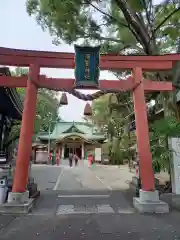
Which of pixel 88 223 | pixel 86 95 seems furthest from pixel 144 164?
pixel 86 95

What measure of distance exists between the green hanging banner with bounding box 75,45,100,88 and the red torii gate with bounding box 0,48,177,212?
12.5 inches

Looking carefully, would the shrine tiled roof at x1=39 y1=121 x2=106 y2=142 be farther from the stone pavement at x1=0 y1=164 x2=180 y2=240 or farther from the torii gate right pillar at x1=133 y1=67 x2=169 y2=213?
the torii gate right pillar at x1=133 y1=67 x2=169 y2=213

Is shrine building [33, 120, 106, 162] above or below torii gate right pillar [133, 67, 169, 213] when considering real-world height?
above

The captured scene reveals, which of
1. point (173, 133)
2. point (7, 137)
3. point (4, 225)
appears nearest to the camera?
point (4, 225)

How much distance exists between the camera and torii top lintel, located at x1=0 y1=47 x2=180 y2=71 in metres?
7.73

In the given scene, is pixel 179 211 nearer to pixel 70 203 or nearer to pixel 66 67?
pixel 70 203

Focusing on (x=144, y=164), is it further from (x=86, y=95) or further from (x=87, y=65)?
(x=87, y=65)

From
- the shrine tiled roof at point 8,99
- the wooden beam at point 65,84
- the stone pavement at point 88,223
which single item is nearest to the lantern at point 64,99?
the wooden beam at point 65,84

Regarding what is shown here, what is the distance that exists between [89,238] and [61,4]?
10.3m

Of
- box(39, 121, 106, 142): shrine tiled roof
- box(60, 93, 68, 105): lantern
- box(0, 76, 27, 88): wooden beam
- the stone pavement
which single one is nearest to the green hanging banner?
box(60, 93, 68, 105): lantern

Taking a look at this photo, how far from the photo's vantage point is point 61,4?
35.7ft

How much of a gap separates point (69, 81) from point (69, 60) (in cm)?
74

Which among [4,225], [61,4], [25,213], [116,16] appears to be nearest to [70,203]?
[25,213]

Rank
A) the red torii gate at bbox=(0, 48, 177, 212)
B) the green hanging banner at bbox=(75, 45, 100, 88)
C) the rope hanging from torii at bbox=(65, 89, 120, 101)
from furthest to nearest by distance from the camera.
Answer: the rope hanging from torii at bbox=(65, 89, 120, 101), the green hanging banner at bbox=(75, 45, 100, 88), the red torii gate at bbox=(0, 48, 177, 212)
